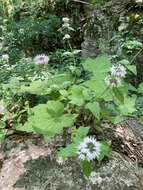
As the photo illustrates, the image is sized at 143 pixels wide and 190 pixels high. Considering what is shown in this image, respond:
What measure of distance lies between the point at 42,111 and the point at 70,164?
0.98ft

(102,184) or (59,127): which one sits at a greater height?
(59,127)

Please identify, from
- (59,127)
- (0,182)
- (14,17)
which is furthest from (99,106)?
(14,17)

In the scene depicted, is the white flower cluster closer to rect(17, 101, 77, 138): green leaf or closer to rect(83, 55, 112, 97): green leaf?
rect(83, 55, 112, 97): green leaf

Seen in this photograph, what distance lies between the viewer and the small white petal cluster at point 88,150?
6.28ft

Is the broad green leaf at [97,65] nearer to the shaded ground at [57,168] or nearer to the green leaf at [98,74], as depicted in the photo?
the green leaf at [98,74]

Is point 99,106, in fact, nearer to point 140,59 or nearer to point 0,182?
point 0,182

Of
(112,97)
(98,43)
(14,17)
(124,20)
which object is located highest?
(112,97)

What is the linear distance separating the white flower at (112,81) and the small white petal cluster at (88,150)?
0.89 ft

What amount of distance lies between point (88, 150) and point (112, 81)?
325mm

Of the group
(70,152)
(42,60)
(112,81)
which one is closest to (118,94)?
(112,81)

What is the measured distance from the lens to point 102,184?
219cm

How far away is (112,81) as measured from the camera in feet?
6.64

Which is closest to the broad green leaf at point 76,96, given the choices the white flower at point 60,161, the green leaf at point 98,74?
the green leaf at point 98,74

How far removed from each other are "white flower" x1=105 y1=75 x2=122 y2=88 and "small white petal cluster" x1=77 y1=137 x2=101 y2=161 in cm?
27
